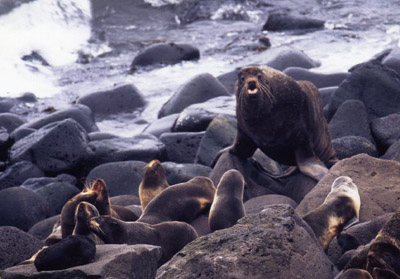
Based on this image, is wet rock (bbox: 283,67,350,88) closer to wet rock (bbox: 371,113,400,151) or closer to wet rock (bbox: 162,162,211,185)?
wet rock (bbox: 371,113,400,151)

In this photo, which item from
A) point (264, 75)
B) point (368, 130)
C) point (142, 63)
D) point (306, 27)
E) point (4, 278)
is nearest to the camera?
point (4, 278)

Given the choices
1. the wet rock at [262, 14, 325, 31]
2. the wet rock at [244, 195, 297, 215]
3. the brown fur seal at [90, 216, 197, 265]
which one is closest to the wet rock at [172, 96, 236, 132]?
the wet rock at [244, 195, 297, 215]

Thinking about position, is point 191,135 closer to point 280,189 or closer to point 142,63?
point 280,189

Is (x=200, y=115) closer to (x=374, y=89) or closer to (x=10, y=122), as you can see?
(x=374, y=89)

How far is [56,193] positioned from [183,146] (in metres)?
2.24

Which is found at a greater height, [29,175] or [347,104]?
[347,104]

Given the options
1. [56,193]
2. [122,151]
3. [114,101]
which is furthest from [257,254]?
[114,101]

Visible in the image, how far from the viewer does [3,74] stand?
20031mm

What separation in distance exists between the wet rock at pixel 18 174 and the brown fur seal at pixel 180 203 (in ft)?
14.1

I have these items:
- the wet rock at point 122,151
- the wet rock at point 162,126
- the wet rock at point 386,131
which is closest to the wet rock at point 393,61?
the wet rock at point 386,131

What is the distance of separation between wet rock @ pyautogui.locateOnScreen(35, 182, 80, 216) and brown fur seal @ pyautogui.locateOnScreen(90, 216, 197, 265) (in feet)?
11.5

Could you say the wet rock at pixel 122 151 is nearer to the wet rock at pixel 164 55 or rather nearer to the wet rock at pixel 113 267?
the wet rock at pixel 113 267

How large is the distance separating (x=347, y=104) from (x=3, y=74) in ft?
39.3

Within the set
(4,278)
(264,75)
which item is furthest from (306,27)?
(4,278)
